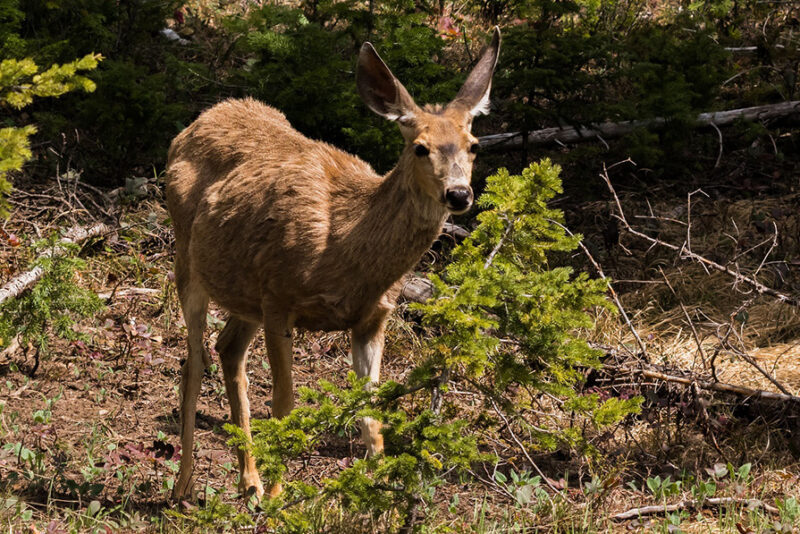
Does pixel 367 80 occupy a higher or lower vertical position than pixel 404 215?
higher

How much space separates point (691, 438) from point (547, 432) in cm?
199

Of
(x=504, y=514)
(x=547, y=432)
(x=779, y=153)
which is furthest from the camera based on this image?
(x=779, y=153)

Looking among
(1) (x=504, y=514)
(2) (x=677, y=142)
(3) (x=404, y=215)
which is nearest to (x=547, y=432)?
(1) (x=504, y=514)

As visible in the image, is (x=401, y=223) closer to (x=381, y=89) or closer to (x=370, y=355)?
(x=381, y=89)

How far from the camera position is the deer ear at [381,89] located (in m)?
5.46

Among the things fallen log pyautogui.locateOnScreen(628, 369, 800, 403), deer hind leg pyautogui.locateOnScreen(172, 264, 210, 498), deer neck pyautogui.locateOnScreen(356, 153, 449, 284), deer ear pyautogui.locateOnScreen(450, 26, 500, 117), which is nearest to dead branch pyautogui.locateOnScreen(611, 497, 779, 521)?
fallen log pyautogui.locateOnScreen(628, 369, 800, 403)

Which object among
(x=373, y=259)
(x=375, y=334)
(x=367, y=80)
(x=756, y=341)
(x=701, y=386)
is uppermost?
(x=367, y=80)

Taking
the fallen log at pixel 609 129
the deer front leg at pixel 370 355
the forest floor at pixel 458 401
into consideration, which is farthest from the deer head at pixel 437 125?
the fallen log at pixel 609 129

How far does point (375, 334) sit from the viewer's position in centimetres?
582

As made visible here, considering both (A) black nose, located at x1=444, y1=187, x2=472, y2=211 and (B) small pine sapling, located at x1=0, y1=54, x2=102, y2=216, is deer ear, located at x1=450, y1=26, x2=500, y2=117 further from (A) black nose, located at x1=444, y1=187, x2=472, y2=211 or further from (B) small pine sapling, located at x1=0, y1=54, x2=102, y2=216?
(B) small pine sapling, located at x1=0, y1=54, x2=102, y2=216

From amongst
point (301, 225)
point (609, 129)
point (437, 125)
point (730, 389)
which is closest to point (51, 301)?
point (301, 225)

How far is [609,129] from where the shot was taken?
9.70m

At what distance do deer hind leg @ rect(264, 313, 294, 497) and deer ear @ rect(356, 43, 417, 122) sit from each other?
4.10ft

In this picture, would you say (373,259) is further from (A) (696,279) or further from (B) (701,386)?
(A) (696,279)
